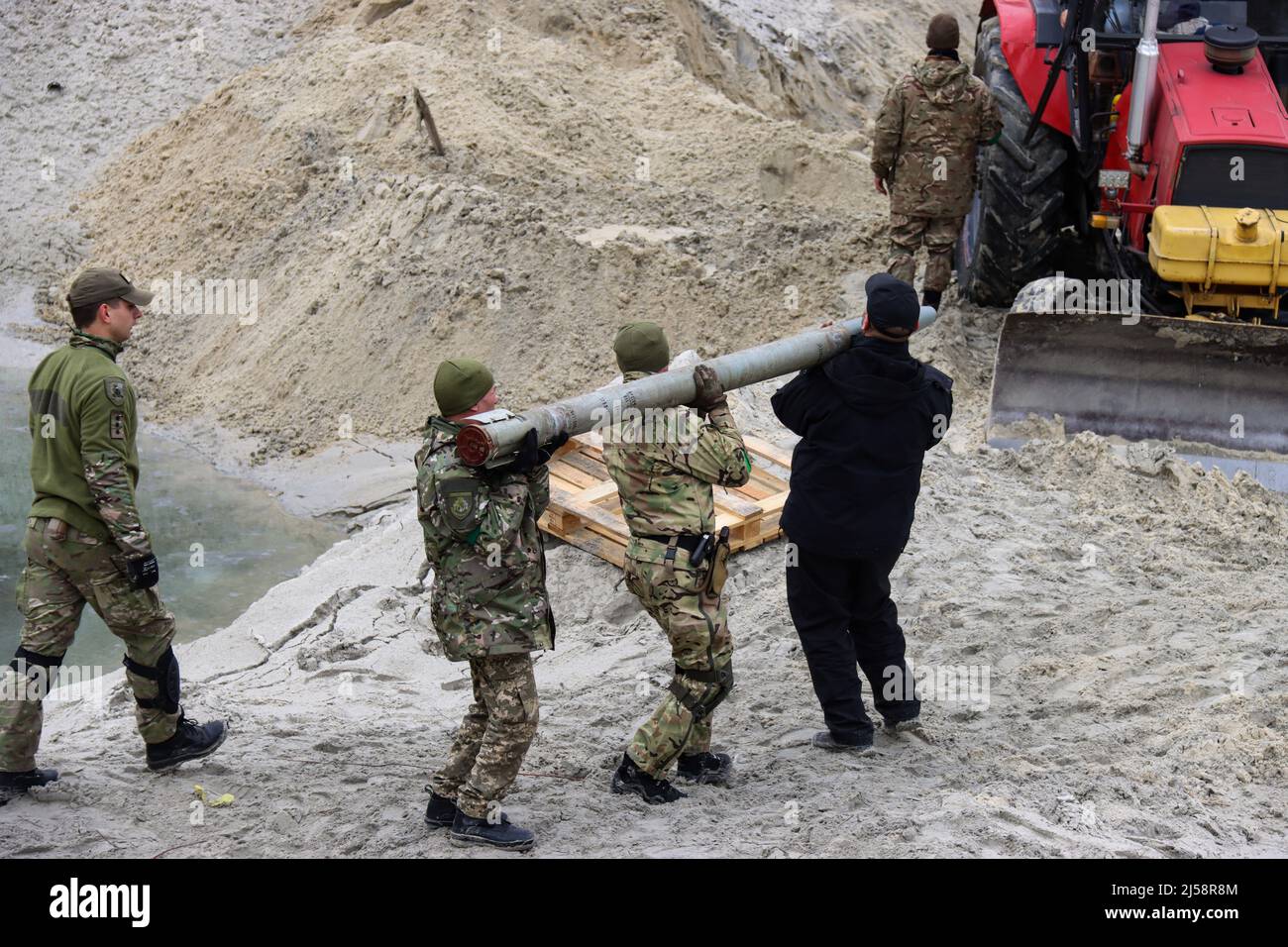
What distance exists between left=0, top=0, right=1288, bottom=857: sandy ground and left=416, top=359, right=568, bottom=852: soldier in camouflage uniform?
0.29 metres

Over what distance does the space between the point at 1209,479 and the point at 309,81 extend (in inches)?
463

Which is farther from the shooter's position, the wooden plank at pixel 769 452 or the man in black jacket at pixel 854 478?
the wooden plank at pixel 769 452

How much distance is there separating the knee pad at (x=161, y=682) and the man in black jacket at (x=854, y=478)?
2387mm

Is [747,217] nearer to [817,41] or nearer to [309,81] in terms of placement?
[309,81]

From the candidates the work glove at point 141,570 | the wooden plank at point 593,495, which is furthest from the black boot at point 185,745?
the wooden plank at point 593,495

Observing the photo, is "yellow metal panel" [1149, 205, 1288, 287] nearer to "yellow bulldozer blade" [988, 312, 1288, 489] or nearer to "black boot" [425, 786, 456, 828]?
"yellow bulldozer blade" [988, 312, 1288, 489]

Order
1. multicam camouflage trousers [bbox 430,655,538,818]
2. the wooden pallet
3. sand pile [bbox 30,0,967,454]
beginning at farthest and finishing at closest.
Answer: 1. sand pile [bbox 30,0,967,454]
2. the wooden pallet
3. multicam camouflage trousers [bbox 430,655,538,818]

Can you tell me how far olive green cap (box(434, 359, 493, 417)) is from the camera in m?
4.49

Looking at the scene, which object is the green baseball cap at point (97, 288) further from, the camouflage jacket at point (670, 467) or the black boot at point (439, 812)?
the black boot at point (439, 812)

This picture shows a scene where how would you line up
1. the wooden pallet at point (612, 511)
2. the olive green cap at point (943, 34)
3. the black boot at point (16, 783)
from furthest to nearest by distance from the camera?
the olive green cap at point (943, 34)
the wooden pallet at point (612, 511)
the black boot at point (16, 783)

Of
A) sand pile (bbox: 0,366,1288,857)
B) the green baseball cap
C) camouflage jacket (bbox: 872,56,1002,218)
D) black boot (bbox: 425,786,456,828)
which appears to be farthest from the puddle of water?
camouflage jacket (bbox: 872,56,1002,218)

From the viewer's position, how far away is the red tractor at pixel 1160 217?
771 centimetres

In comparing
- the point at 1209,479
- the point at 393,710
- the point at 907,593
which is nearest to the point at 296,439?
the point at 393,710

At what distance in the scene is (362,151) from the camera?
46.8 ft
